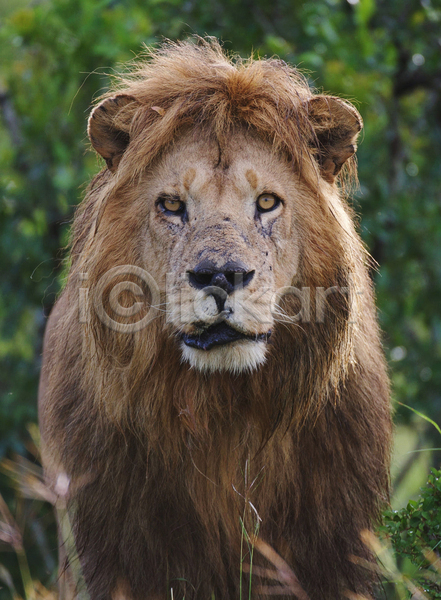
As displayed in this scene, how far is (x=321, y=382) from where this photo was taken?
10.5 feet

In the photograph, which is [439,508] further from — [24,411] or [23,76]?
[23,76]

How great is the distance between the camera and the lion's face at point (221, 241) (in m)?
2.72

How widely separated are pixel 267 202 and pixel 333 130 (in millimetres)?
429

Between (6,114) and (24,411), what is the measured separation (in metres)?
2.41

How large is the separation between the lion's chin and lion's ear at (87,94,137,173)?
91cm

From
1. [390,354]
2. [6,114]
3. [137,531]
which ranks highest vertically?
[6,114]

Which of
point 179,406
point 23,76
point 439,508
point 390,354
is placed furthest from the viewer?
point 390,354

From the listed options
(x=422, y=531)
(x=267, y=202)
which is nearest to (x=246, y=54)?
(x=267, y=202)

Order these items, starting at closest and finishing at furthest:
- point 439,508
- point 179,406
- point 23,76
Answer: point 439,508 < point 179,406 < point 23,76

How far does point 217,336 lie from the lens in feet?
9.05

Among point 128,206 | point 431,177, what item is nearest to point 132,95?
point 128,206

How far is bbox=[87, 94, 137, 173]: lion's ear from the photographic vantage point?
321 centimetres

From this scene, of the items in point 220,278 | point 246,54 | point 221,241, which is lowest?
point 220,278

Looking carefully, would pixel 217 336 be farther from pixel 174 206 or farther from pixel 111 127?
pixel 111 127
